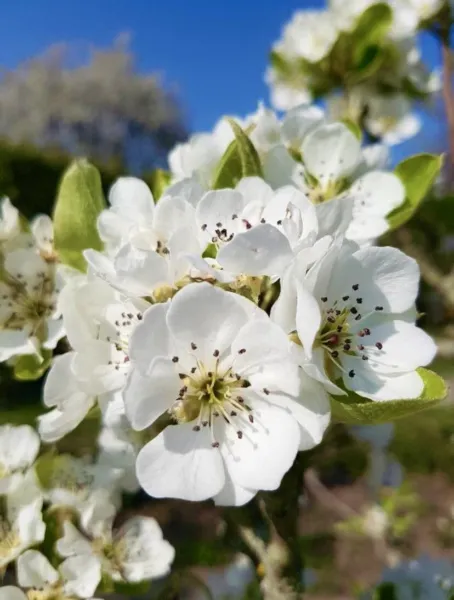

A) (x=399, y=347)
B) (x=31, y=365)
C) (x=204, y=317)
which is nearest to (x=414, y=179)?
(x=399, y=347)

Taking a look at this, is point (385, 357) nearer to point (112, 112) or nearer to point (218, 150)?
point (218, 150)

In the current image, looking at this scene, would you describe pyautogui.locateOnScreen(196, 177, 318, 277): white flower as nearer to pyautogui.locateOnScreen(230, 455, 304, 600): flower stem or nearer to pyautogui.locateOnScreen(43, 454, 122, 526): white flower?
pyautogui.locateOnScreen(230, 455, 304, 600): flower stem

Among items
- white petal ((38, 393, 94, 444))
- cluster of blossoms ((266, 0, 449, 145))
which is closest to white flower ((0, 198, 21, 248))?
white petal ((38, 393, 94, 444))

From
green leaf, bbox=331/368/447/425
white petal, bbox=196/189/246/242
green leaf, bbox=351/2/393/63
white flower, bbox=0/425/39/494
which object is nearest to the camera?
green leaf, bbox=331/368/447/425

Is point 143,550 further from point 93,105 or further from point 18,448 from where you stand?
point 93,105

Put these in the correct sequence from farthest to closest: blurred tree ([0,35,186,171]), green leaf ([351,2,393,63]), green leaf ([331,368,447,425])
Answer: blurred tree ([0,35,186,171]) → green leaf ([351,2,393,63]) → green leaf ([331,368,447,425])

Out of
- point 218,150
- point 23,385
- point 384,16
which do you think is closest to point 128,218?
point 218,150
